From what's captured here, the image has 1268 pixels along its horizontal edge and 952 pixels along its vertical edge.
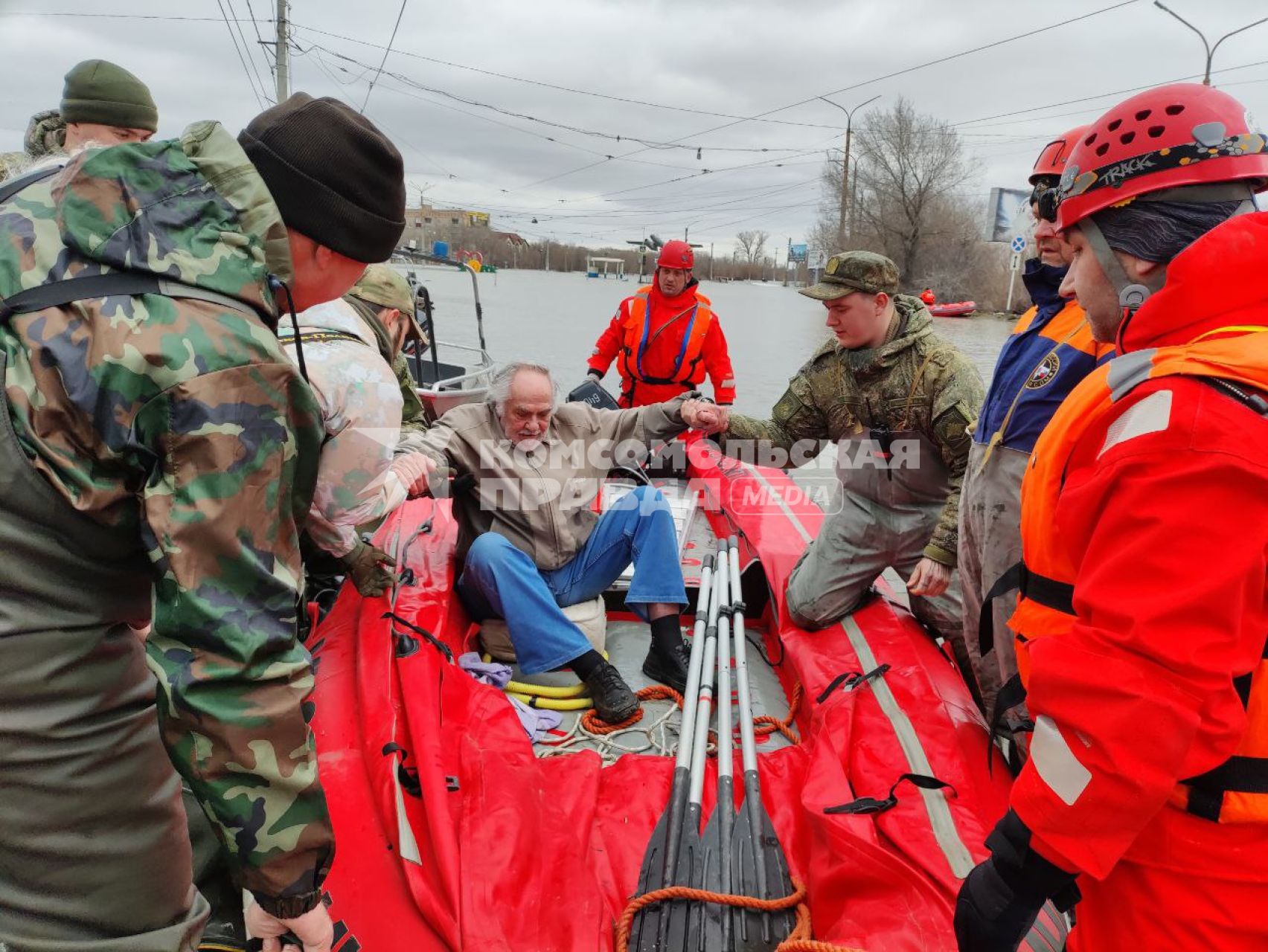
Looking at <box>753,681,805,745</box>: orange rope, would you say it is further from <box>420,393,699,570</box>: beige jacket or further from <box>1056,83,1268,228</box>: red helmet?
<box>1056,83,1268,228</box>: red helmet

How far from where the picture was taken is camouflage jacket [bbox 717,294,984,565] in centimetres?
261

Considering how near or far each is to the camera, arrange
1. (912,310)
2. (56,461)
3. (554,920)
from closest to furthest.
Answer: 1. (56,461)
2. (554,920)
3. (912,310)

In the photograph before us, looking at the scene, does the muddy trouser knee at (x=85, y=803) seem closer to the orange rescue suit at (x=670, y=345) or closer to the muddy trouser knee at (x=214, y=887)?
the muddy trouser knee at (x=214, y=887)

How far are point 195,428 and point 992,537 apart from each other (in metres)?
1.76

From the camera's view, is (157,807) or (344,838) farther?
(344,838)

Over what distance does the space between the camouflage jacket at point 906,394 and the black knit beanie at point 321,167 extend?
6.38 ft

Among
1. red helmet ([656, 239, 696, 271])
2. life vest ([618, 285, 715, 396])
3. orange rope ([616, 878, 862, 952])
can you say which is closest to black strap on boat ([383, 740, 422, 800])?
orange rope ([616, 878, 862, 952])

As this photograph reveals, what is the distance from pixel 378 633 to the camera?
2174 millimetres

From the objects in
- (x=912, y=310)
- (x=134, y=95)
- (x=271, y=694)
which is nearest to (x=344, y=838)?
(x=271, y=694)

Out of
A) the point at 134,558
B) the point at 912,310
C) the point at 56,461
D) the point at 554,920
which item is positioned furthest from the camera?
the point at 912,310

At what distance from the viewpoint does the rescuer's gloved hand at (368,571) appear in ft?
7.86

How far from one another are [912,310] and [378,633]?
6.84 ft

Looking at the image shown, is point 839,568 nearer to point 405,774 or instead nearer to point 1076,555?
point 405,774

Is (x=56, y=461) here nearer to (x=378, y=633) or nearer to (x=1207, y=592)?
(x=1207, y=592)
